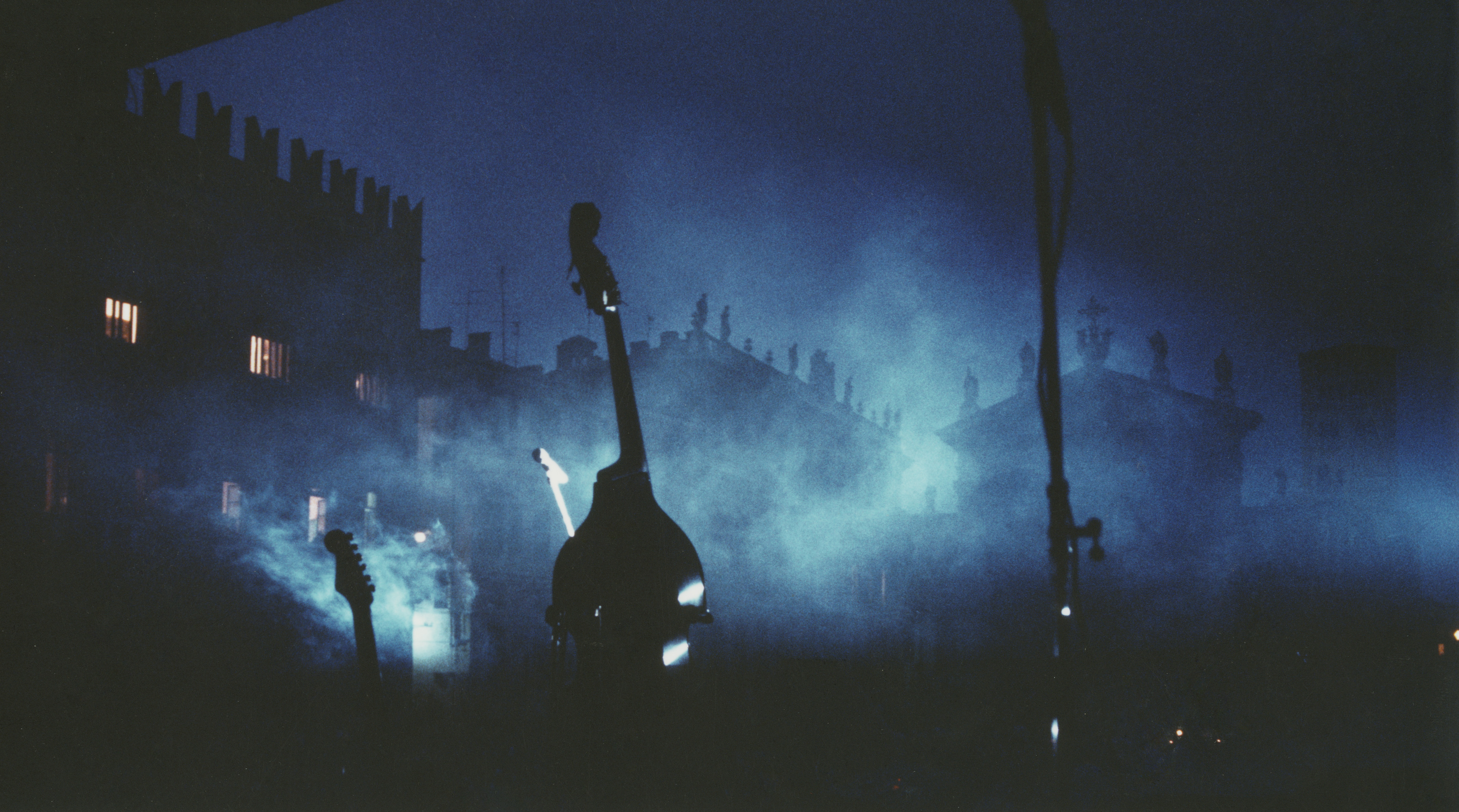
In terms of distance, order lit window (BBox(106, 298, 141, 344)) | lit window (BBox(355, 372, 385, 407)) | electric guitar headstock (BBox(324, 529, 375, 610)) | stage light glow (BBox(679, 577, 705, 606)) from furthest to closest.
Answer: lit window (BBox(355, 372, 385, 407)) < lit window (BBox(106, 298, 141, 344)) < electric guitar headstock (BBox(324, 529, 375, 610)) < stage light glow (BBox(679, 577, 705, 606))

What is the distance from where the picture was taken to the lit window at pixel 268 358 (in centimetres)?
1892

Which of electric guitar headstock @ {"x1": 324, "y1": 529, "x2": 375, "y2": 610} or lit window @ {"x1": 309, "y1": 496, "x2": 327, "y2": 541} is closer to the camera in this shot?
electric guitar headstock @ {"x1": 324, "y1": 529, "x2": 375, "y2": 610}

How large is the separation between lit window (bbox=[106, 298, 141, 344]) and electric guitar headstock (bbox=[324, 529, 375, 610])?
11073mm

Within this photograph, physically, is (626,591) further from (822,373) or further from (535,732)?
(822,373)

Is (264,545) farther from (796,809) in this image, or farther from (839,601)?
(839,601)

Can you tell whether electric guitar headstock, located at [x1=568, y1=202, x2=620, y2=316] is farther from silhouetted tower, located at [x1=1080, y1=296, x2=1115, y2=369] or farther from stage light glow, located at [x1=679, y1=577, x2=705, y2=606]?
silhouetted tower, located at [x1=1080, y1=296, x2=1115, y2=369]

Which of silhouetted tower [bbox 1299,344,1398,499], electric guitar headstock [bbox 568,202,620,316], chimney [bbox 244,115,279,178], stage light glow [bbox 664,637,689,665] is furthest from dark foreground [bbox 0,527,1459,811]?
chimney [bbox 244,115,279,178]

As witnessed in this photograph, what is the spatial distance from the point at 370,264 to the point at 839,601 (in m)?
15.7

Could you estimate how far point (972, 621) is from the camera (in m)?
27.3

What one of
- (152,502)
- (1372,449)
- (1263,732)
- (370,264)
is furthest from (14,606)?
(1372,449)

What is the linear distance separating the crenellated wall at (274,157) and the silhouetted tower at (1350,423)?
28.4m

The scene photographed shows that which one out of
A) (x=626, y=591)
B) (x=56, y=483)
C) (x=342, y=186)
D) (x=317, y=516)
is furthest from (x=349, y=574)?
(x=342, y=186)

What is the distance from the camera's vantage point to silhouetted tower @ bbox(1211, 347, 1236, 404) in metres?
30.2

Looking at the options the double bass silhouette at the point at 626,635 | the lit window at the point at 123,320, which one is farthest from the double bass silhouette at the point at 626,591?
the lit window at the point at 123,320
